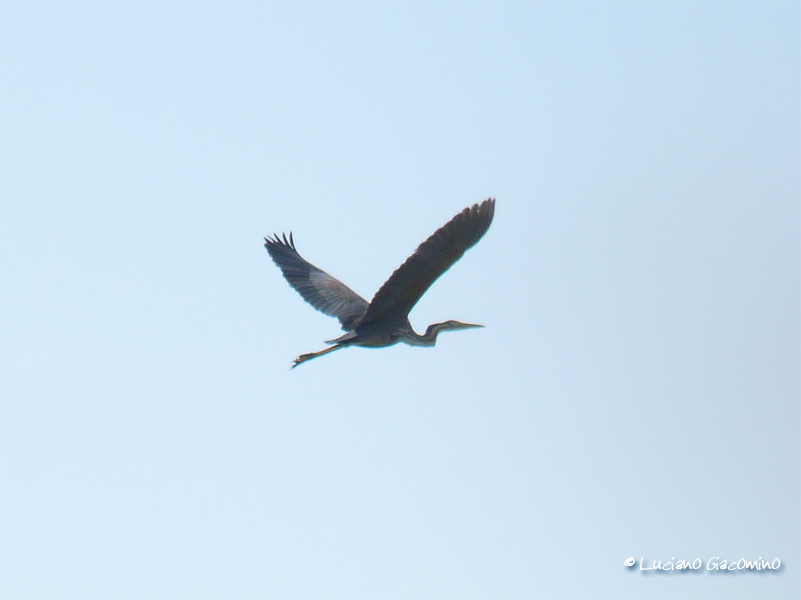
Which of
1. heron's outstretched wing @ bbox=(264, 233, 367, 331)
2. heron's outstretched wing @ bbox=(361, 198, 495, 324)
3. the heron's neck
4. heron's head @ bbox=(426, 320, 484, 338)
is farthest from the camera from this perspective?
heron's outstretched wing @ bbox=(264, 233, 367, 331)

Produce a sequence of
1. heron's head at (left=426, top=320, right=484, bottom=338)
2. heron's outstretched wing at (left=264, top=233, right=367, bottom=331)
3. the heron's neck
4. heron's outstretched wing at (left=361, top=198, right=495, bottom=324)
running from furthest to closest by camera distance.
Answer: heron's outstretched wing at (left=264, top=233, right=367, bottom=331)
heron's head at (left=426, top=320, right=484, bottom=338)
the heron's neck
heron's outstretched wing at (left=361, top=198, right=495, bottom=324)

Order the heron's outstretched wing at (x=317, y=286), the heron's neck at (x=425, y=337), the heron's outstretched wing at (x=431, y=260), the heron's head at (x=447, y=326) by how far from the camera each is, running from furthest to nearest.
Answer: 1. the heron's outstretched wing at (x=317, y=286)
2. the heron's head at (x=447, y=326)
3. the heron's neck at (x=425, y=337)
4. the heron's outstretched wing at (x=431, y=260)

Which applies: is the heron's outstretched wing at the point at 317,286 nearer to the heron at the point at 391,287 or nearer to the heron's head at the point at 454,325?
the heron at the point at 391,287

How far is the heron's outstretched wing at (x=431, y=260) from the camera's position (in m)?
10.4

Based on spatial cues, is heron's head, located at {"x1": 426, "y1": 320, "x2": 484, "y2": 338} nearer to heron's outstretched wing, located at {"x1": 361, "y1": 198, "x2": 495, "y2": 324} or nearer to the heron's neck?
the heron's neck

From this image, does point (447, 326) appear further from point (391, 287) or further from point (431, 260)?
point (431, 260)

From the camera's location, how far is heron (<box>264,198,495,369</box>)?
10453 mm

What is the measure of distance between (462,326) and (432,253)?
6.94ft

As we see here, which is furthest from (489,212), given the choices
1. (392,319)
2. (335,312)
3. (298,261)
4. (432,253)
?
(298,261)

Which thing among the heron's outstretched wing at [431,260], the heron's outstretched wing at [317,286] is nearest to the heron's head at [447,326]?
the heron's outstretched wing at [431,260]

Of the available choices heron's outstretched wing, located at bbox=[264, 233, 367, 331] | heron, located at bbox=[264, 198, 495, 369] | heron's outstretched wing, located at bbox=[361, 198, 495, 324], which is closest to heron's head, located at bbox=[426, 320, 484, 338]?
heron, located at bbox=[264, 198, 495, 369]

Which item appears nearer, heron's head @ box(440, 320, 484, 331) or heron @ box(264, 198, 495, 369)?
heron @ box(264, 198, 495, 369)

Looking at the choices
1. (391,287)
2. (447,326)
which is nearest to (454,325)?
(447,326)

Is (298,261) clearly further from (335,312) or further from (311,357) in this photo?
(311,357)
